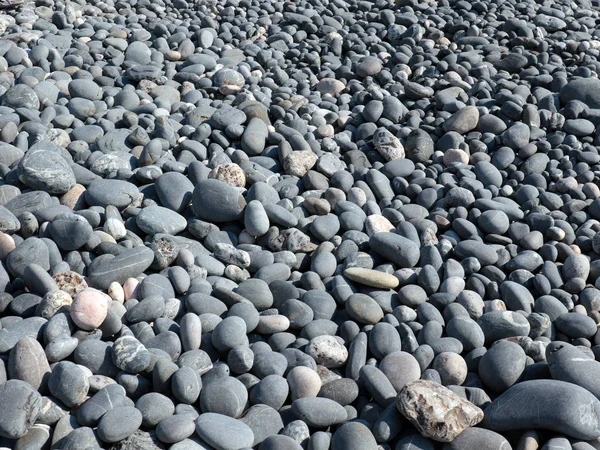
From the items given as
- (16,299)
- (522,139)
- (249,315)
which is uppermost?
(522,139)

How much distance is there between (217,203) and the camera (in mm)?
2736

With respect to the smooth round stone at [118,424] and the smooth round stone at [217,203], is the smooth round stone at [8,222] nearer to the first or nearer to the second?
the smooth round stone at [217,203]

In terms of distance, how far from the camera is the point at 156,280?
236cm

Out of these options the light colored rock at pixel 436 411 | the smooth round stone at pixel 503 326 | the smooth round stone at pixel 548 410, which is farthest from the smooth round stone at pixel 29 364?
the smooth round stone at pixel 503 326

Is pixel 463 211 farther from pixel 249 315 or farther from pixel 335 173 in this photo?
pixel 249 315

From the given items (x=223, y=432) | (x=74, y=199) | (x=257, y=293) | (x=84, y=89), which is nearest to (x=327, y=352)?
(x=257, y=293)

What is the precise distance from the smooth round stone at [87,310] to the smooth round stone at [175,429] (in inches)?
19.0

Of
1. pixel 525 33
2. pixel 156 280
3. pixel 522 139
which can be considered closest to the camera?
pixel 156 280

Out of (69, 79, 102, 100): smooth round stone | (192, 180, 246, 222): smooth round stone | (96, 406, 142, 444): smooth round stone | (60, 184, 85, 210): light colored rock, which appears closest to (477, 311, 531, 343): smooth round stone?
(192, 180, 246, 222): smooth round stone

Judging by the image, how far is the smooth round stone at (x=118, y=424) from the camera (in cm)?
172

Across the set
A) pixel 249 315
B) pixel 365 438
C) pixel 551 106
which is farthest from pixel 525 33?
pixel 365 438

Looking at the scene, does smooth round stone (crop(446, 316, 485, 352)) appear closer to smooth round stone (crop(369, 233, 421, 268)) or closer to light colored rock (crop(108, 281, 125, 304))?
smooth round stone (crop(369, 233, 421, 268))

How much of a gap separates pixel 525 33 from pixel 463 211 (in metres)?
2.23

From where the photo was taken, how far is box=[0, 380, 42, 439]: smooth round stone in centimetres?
171
